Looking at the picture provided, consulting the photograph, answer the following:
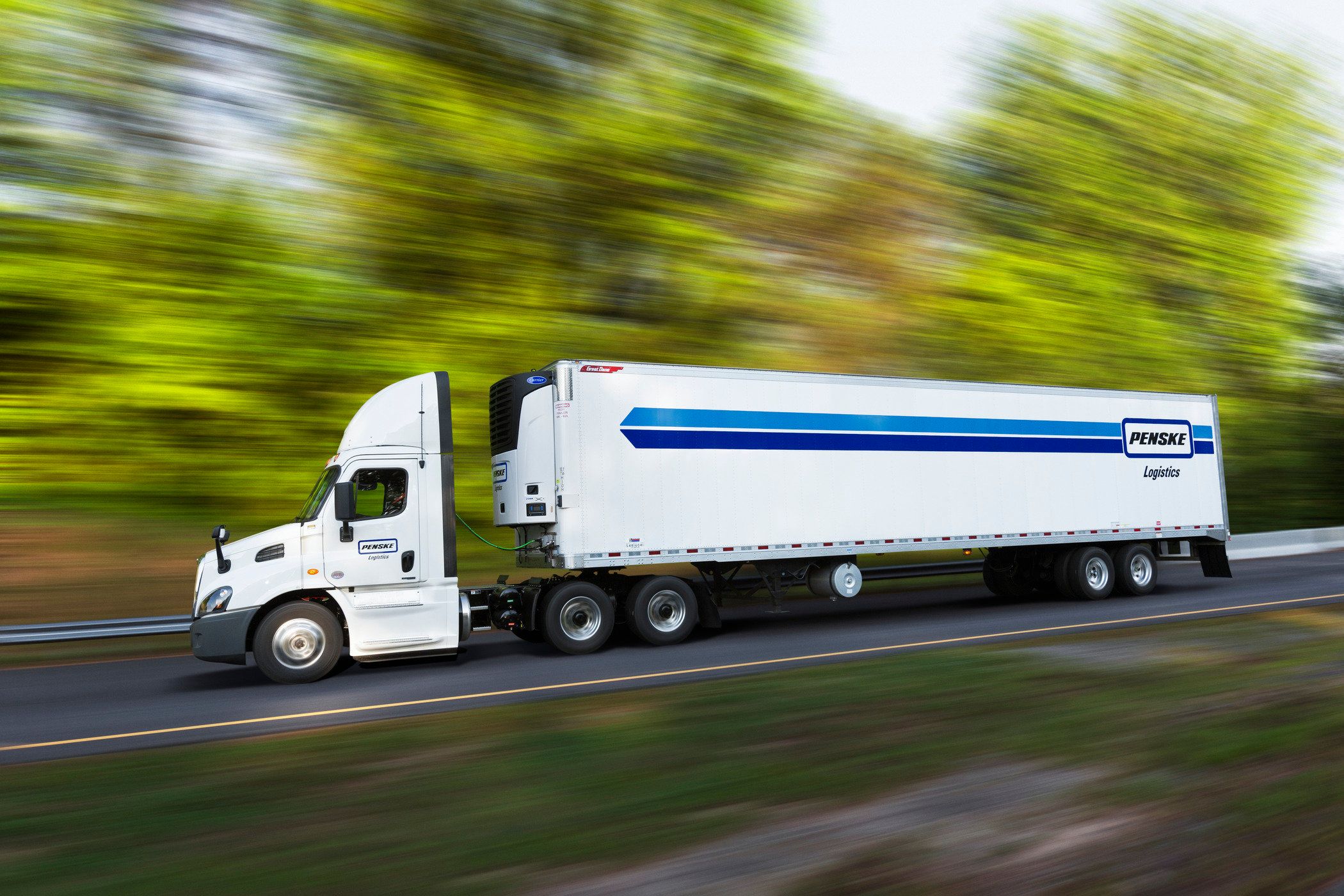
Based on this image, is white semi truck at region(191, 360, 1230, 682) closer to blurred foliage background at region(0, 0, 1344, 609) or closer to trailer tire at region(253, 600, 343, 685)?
trailer tire at region(253, 600, 343, 685)

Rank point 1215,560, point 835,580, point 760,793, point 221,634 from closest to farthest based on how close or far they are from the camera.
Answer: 1. point 760,793
2. point 221,634
3. point 835,580
4. point 1215,560

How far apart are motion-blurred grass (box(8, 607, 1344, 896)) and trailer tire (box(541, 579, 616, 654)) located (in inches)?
130

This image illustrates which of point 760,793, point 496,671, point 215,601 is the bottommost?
point 760,793

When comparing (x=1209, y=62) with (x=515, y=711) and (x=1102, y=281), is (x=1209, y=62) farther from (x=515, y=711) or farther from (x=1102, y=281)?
(x=515, y=711)

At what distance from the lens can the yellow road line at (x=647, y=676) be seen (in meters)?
7.75

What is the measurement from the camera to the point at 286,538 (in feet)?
33.7

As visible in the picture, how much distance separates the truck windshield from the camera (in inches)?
415

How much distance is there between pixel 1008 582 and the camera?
54.2ft

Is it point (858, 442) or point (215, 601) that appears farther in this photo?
point (858, 442)

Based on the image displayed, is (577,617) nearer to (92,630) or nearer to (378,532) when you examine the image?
(378,532)

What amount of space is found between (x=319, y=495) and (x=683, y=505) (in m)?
4.29

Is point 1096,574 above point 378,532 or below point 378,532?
below

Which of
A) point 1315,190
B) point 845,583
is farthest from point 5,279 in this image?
point 1315,190

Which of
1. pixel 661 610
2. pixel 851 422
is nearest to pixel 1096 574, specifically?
pixel 851 422
